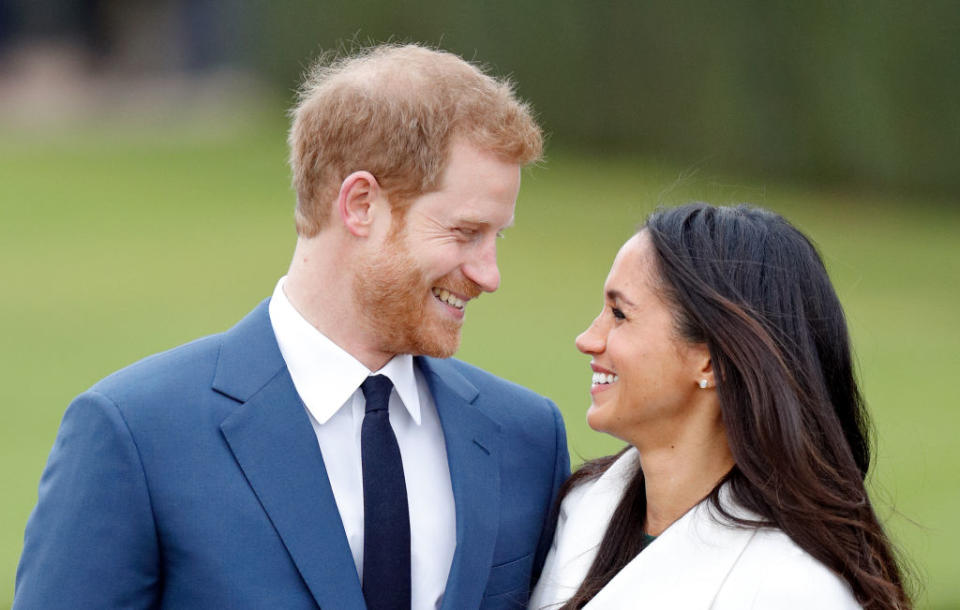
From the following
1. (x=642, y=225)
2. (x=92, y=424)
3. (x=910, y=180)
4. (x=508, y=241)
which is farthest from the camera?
(x=508, y=241)

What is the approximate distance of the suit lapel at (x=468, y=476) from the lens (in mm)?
2982

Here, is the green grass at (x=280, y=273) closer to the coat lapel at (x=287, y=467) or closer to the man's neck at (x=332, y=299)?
the man's neck at (x=332, y=299)

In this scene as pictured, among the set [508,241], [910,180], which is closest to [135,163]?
[508,241]

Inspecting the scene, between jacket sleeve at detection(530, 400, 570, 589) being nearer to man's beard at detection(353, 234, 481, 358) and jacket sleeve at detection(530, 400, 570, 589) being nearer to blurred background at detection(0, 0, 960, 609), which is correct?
man's beard at detection(353, 234, 481, 358)

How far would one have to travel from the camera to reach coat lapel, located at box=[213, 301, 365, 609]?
281 centimetres

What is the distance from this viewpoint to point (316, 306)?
Result: 3.07 metres

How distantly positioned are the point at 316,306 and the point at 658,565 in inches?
36.8

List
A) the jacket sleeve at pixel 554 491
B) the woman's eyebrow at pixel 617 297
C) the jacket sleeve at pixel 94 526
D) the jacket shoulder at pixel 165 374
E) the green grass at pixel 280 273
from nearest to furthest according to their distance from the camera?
the jacket sleeve at pixel 94 526, the jacket shoulder at pixel 165 374, the woman's eyebrow at pixel 617 297, the jacket sleeve at pixel 554 491, the green grass at pixel 280 273

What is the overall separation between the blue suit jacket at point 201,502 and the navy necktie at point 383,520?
56 mm

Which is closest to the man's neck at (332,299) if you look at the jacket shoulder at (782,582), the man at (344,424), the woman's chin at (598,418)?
the man at (344,424)

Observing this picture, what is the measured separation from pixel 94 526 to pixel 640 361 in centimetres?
121

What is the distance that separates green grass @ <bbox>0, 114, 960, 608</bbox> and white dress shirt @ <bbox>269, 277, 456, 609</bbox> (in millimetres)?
4794

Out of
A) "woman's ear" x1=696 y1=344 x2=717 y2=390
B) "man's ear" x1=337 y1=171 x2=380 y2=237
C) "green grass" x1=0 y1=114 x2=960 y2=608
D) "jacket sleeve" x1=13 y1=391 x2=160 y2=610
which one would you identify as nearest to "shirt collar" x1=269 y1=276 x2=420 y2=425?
"man's ear" x1=337 y1=171 x2=380 y2=237

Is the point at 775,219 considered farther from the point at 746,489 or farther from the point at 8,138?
the point at 8,138
